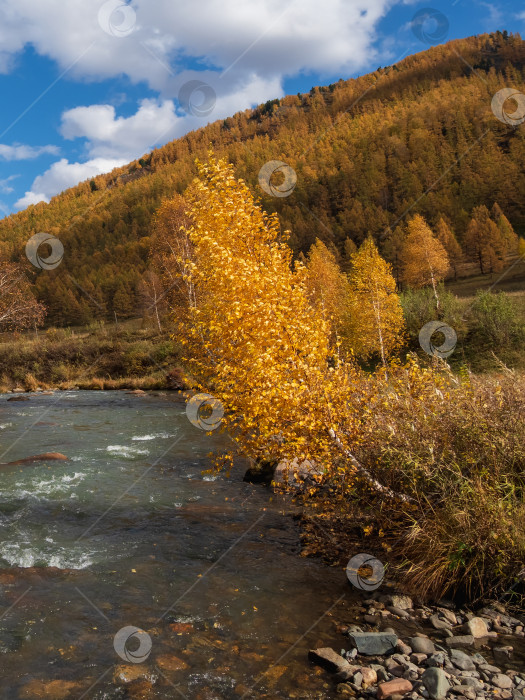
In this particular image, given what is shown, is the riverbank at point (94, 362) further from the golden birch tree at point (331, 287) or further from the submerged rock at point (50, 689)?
the submerged rock at point (50, 689)

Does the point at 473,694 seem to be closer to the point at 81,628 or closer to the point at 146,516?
the point at 81,628

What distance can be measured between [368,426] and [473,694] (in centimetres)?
389

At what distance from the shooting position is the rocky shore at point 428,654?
14.8 feet

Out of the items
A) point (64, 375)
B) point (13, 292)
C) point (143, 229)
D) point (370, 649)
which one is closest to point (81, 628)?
point (370, 649)

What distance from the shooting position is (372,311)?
31703 millimetres

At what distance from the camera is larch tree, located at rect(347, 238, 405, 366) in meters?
31.7

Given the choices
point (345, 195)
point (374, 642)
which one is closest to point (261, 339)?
point (374, 642)

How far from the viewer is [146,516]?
390 inches

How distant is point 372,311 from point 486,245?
160 feet

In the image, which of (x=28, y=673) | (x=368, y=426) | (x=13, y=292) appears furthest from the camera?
(x=13, y=292)

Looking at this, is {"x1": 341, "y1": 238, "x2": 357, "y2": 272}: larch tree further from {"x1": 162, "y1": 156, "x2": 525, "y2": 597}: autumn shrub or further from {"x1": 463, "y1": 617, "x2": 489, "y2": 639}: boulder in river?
{"x1": 463, "y1": 617, "x2": 489, "y2": 639}: boulder in river

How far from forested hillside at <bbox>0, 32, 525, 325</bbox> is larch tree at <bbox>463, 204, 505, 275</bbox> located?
33 centimetres

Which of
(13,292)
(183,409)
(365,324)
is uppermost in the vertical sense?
(13,292)

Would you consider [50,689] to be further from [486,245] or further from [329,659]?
[486,245]
